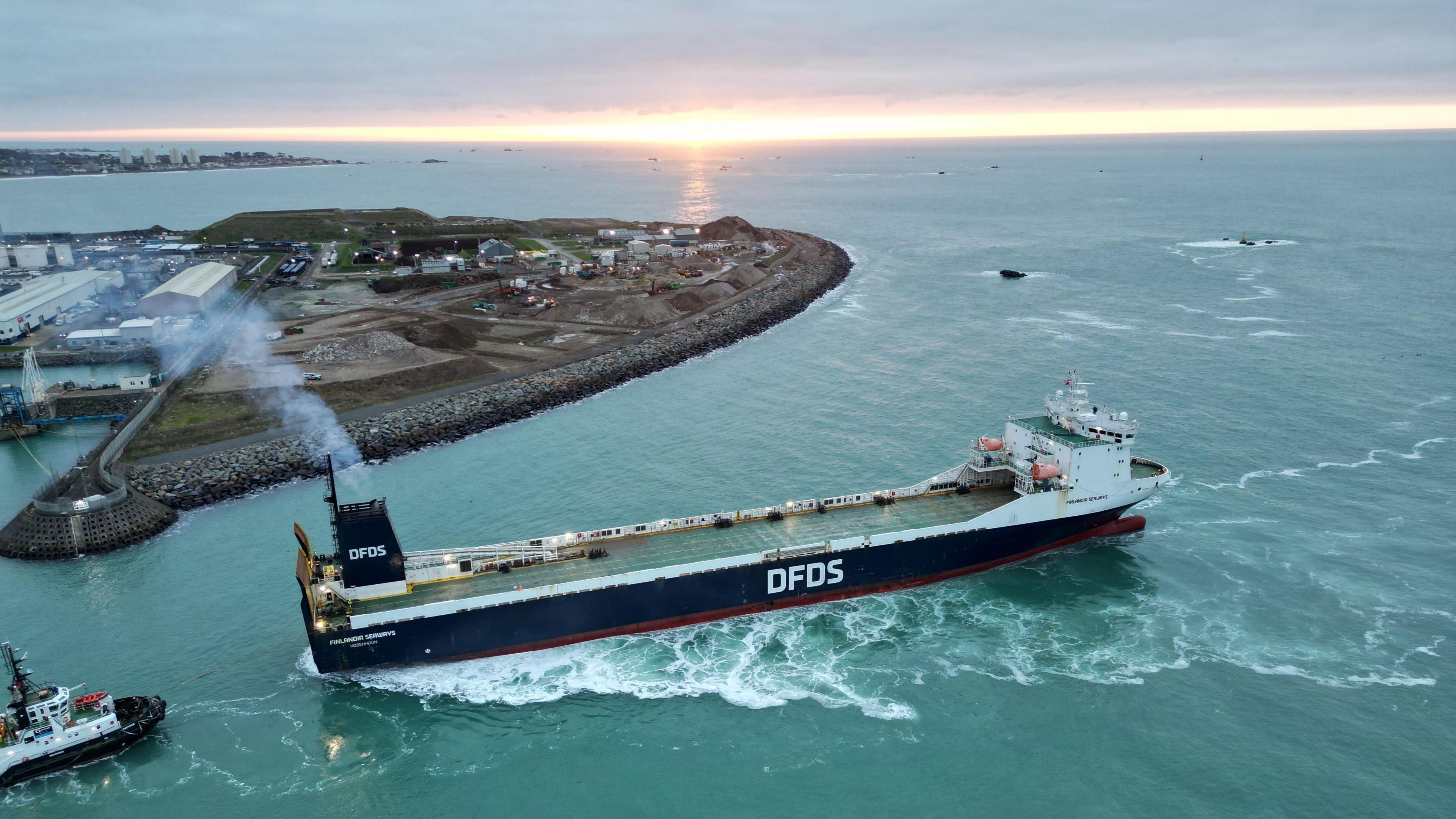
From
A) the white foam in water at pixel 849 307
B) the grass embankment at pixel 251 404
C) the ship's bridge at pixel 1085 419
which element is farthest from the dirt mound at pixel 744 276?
the ship's bridge at pixel 1085 419

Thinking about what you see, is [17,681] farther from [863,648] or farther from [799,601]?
[863,648]

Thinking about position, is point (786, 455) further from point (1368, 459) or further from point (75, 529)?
point (75, 529)

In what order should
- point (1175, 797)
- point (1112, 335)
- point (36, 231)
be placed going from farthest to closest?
point (36, 231) → point (1112, 335) → point (1175, 797)

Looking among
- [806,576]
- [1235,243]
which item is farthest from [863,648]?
[1235,243]

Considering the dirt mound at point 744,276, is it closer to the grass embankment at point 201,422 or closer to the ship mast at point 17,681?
the grass embankment at point 201,422

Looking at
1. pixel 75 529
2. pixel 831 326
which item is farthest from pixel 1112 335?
pixel 75 529

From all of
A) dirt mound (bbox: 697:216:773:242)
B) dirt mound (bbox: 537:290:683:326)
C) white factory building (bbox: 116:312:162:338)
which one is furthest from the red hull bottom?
dirt mound (bbox: 697:216:773:242)

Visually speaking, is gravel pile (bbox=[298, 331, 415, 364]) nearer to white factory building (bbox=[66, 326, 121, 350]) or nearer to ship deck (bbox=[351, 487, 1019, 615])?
white factory building (bbox=[66, 326, 121, 350])
